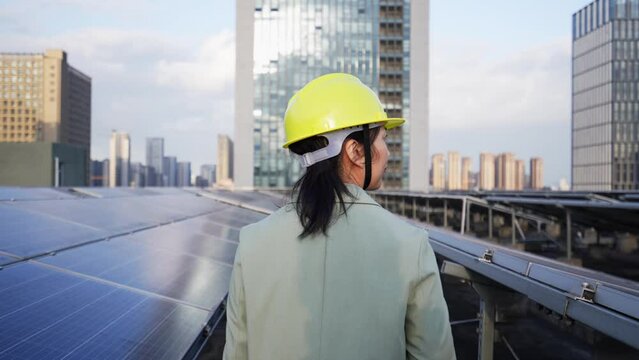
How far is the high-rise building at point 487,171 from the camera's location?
131 m

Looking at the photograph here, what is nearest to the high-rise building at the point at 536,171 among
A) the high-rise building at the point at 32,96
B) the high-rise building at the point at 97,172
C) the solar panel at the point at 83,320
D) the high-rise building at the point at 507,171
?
the high-rise building at the point at 507,171

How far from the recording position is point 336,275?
1.66 m

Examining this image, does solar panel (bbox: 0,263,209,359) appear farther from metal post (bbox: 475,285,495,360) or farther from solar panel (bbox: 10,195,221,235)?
solar panel (bbox: 10,195,221,235)

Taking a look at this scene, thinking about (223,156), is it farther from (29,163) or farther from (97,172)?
(29,163)

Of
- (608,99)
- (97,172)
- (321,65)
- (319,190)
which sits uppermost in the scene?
(321,65)

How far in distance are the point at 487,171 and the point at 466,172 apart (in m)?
9.54

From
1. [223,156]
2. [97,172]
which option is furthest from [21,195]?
[97,172]

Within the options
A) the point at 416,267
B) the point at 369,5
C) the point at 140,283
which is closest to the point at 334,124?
the point at 416,267

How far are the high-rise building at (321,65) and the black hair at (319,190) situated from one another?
216 feet

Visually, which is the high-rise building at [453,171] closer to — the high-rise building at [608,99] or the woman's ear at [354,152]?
the high-rise building at [608,99]

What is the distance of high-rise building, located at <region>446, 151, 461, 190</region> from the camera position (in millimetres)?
134750

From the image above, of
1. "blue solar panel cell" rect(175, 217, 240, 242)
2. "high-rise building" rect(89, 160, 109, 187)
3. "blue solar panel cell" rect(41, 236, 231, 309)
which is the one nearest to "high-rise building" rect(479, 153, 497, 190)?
"blue solar panel cell" rect(175, 217, 240, 242)

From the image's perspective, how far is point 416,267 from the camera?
5.25ft

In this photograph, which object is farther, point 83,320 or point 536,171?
point 536,171
